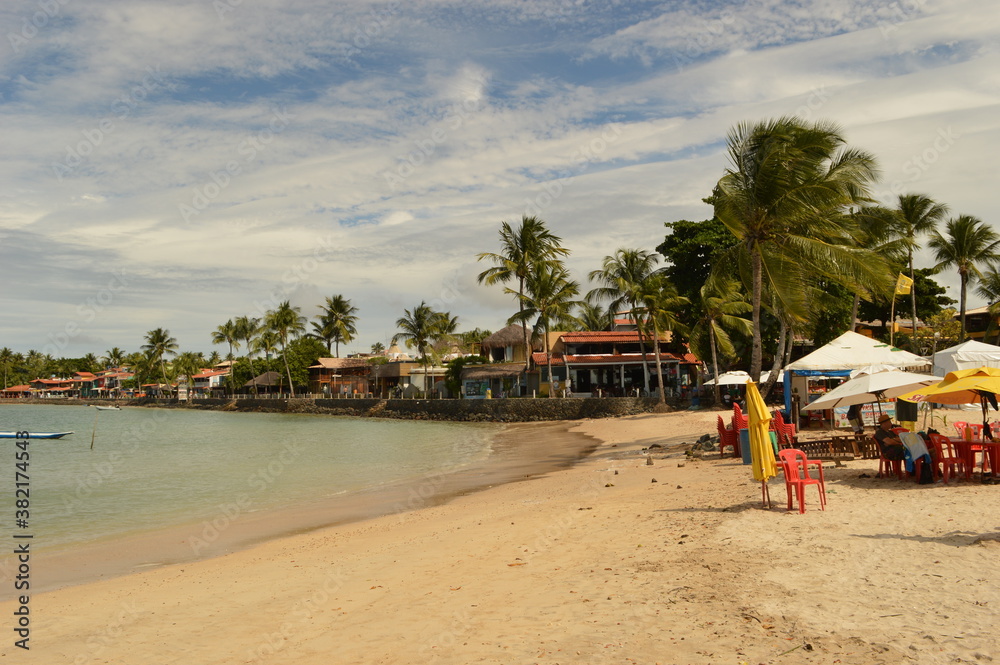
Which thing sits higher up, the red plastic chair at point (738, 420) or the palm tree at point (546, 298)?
the palm tree at point (546, 298)

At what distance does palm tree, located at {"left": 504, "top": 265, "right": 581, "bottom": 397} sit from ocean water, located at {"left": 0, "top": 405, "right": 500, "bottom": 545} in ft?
22.7

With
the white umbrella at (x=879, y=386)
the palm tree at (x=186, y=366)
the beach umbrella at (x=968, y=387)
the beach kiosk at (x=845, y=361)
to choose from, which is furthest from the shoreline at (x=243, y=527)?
the palm tree at (x=186, y=366)

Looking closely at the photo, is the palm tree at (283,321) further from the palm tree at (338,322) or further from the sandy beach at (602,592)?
the sandy beach at (602,592)

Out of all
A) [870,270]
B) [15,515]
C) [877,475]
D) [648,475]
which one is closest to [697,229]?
[870,270]

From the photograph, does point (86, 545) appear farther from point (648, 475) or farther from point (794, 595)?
point (794, 595)

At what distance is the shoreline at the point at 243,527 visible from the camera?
10.4 meters

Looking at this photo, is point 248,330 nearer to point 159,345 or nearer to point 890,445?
point 159,345

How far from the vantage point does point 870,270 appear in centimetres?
1680

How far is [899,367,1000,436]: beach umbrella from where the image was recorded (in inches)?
369

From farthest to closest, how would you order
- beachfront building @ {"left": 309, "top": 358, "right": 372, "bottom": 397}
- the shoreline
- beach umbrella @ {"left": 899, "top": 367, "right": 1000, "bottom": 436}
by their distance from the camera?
beachfront building @ {"left": 309, "top": 358, "right": 372, "bottom": 397} → the shoreline → beach umbrella @ {"left": 899, "top": 367, "right": 1000, "bottom": 436}

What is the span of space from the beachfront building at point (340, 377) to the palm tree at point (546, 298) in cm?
3255

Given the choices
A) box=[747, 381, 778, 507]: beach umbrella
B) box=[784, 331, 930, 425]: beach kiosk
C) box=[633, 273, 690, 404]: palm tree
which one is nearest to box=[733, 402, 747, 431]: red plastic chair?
box=[784, 331, 930, 425]: beach kiosk

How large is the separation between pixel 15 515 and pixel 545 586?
14319mm

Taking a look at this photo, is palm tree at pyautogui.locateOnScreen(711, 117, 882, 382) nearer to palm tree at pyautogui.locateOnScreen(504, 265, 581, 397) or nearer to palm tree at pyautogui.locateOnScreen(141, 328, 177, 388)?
palm tree at pyautogui.locateOnScreen(504, 265, 581, 397)
